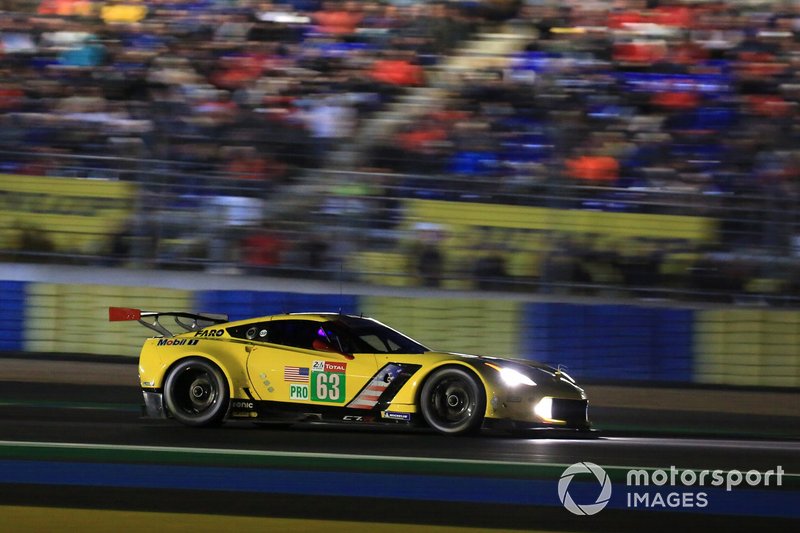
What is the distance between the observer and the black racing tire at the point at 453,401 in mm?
7773

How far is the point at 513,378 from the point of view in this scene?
7.79m

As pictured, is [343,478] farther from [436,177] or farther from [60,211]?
[60,211]

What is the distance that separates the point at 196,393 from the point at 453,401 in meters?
1.87

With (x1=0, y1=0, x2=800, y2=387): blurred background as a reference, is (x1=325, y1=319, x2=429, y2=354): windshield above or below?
below

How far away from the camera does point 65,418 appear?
873cm

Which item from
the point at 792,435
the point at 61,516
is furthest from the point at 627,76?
the point at 61,516

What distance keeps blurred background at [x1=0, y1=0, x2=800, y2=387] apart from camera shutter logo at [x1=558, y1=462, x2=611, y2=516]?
4.70 m

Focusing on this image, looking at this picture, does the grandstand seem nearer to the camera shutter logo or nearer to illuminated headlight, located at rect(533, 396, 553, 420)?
illuminated headlight, located at rect(533, 396, 553, 420)

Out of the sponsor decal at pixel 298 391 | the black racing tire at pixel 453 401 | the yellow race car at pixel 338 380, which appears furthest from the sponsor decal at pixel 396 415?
the sponsor decal at pixel 298 391

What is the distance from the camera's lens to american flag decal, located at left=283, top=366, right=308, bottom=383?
8102 mm

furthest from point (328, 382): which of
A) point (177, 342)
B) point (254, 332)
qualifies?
point (177, 342)

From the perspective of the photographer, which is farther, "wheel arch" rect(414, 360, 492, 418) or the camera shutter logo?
"wheel arch" rect(414, 360, 492, 418)

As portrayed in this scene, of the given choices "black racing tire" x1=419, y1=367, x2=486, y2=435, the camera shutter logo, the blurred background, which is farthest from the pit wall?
the camera shutter logo

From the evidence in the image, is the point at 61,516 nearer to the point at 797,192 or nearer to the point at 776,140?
the point at 797,192
